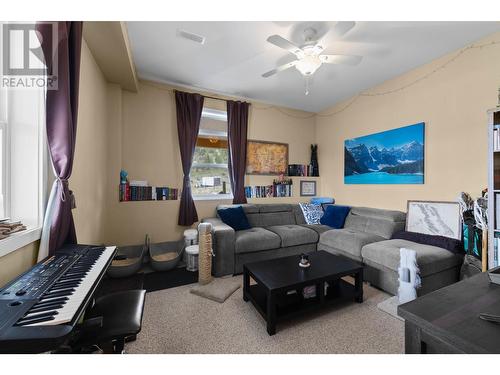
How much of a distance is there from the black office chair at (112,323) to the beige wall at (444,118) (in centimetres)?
333

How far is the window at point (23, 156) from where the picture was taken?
4.00 feet

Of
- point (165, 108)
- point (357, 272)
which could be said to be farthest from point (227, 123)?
point (357, 272)

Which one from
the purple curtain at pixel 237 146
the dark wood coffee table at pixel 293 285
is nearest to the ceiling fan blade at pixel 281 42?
the purple curtain at pixel 237 146

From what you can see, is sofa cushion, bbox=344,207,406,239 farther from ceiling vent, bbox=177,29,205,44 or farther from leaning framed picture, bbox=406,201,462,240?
ceiling vent, bbox=177,29,205,44

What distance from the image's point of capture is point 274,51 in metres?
2.35

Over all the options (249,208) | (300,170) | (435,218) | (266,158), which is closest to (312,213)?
(300,170)

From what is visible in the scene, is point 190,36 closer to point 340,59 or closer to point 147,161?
point 340,59

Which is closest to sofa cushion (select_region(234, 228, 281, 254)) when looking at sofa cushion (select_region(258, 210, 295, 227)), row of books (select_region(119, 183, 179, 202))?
sofa cushion (select_region(258, 210, 295, 227))

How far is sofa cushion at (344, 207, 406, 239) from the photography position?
2.76m

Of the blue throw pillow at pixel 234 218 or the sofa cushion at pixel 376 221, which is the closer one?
the sofa cushion at pixel 376 221

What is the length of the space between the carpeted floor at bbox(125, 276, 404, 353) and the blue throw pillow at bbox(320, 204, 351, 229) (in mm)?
1364

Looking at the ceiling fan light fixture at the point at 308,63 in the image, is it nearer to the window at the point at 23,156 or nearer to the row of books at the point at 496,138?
the row of books at the point at 496,138

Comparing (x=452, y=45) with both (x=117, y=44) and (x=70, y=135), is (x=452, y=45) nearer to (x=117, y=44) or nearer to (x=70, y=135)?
(x=117, y=44)
